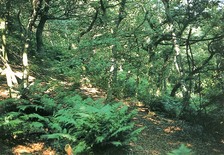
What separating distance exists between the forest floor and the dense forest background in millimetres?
212

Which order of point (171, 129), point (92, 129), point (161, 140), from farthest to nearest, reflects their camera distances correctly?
1. point (171, 129)
2. point (161, 140)
3. point (92, 129)

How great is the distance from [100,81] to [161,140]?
6.28 meters

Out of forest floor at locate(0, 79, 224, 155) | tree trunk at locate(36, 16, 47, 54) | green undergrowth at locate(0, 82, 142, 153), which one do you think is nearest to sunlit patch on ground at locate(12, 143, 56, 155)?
forest floor at locate(0, 79, 224, 155)

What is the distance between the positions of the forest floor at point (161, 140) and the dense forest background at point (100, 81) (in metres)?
0.21

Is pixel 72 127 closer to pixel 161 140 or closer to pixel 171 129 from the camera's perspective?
pixel 161 140

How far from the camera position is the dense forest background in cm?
727

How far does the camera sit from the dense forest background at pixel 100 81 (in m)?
7.27

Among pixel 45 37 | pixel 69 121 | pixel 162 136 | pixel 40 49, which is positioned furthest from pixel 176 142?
pixel 45 37

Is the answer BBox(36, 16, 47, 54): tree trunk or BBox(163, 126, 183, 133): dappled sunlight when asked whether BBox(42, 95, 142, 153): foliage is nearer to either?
BBox(163, 126, 183, 133): dappled sunlight

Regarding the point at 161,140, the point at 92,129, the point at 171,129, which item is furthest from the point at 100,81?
the point at 92,129

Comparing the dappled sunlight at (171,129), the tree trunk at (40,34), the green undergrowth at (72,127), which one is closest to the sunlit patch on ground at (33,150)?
→ the green undergrowth at (72,127)

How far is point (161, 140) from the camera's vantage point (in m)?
8.57

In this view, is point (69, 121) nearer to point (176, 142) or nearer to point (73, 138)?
point (73, 138)

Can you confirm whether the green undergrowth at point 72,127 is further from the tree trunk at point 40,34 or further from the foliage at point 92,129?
the tree trunk at point 40,34
